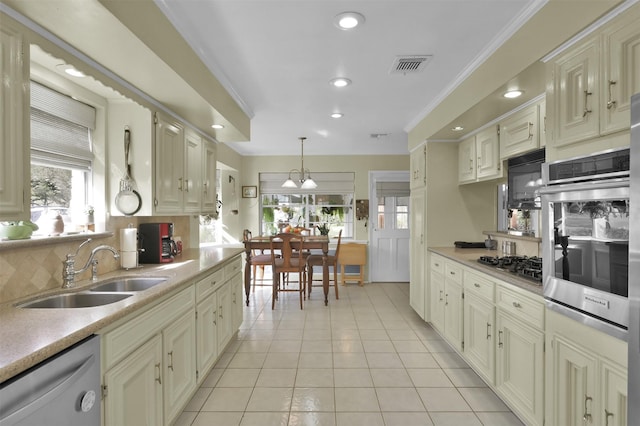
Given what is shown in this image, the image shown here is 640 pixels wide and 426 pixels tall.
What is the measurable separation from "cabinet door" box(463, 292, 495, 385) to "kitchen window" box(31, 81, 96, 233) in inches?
115

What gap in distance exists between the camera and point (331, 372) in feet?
9.39

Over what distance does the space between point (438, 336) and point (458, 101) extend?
240 centimetres

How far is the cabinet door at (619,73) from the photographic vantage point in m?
1.39

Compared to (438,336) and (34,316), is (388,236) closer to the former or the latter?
(438,336)

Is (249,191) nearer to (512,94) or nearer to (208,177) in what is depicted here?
(208,177)

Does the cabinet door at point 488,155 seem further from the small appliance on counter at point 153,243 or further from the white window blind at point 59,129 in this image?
the white window blind at point 59,129

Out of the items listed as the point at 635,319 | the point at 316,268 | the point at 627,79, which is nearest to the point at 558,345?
the point at 635,319

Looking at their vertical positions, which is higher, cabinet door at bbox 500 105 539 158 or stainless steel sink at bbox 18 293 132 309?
cabinet door at bbox 500 105 539 158

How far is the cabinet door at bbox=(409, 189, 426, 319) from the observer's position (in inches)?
160

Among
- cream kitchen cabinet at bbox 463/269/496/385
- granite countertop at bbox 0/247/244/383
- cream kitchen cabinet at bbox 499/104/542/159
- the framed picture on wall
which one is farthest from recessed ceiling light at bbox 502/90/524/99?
the framed picture on wall

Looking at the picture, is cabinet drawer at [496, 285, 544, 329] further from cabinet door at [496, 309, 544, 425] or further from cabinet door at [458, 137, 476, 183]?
cabinet door at [458, 137, 476, 183]

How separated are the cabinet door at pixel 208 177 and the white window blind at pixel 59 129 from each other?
1.21 m

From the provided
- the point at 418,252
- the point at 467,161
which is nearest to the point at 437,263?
the point at 418,252

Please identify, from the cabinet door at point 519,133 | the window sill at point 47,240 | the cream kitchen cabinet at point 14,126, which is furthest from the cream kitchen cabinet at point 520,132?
the window sill at point 47,240
